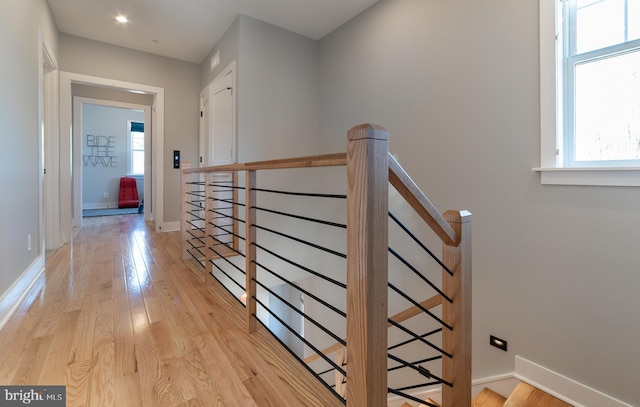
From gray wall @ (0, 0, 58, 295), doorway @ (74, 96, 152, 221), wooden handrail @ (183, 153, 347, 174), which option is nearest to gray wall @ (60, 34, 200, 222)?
gray wall @ (0, 0, 58, 295)

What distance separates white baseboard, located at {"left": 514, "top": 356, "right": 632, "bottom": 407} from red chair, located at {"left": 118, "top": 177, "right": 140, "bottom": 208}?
819 cm

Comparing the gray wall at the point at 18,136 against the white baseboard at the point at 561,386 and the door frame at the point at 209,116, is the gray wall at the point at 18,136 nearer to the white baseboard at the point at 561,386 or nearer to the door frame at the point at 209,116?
the door frame at the point at 209,116

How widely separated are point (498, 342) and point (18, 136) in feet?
12.6

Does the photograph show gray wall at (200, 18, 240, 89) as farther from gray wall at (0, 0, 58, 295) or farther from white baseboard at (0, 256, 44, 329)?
white baseboard at (0, 256, 44, 329)

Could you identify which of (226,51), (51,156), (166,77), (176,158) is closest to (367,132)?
(226,51)

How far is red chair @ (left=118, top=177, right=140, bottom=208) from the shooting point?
7332 mm

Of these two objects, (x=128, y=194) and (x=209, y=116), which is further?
(x=128, y=194)

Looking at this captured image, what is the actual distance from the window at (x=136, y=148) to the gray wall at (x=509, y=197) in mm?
7357

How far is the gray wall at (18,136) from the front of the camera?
1855 mm

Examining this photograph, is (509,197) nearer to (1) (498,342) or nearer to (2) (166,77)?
(1) (498,342)

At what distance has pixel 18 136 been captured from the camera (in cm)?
211

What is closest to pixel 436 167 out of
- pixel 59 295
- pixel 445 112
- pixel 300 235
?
pixel 445 112

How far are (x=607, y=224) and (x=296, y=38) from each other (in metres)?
3.61

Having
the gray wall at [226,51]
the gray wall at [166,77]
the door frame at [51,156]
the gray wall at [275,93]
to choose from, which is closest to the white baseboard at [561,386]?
the gray wall at [275,93]
